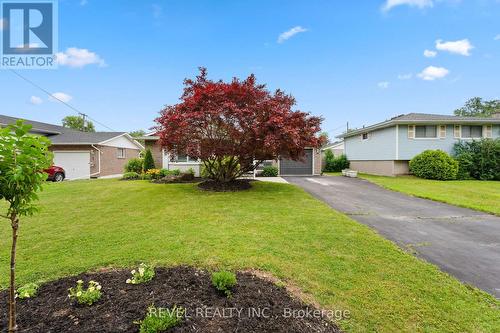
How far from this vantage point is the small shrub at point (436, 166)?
51.7 ft

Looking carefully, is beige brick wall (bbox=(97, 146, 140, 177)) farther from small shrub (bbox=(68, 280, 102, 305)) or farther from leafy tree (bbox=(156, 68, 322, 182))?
small shrub (bbox=(68, 280, 102, 305))

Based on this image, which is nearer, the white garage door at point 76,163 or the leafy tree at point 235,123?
the leafy tree at point 235,123

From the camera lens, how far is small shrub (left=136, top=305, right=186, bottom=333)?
7.02ft

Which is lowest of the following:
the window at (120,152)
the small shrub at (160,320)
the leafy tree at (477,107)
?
the small shrub at (160,320)

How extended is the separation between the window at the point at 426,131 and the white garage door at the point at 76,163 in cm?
2417

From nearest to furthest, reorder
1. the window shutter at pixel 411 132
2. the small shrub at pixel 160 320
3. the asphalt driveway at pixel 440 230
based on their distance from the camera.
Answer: the small shrub at pixel 160 320, the asphalt driveway at pixel 440 230, the window shutter at pixel 411 132

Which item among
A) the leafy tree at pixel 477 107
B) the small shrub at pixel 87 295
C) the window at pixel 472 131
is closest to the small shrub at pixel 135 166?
the small shrub at pixel 87 295

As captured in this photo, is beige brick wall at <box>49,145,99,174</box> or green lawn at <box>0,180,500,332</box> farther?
beige brick wall at <box>49,145,99,174</box>

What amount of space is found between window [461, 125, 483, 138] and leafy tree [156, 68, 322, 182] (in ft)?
47.3

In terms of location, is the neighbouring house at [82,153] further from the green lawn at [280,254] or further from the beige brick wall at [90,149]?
the green lawn at [280,254]

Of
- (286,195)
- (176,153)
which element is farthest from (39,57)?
(286,195)

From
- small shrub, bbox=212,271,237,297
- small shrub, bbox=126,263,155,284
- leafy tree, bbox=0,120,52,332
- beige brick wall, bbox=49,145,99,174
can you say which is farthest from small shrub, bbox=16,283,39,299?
beige brick wall, bbox=49,145,99,174

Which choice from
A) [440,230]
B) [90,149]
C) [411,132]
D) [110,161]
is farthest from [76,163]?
[411,132]

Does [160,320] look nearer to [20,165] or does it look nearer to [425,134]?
[20,165]
